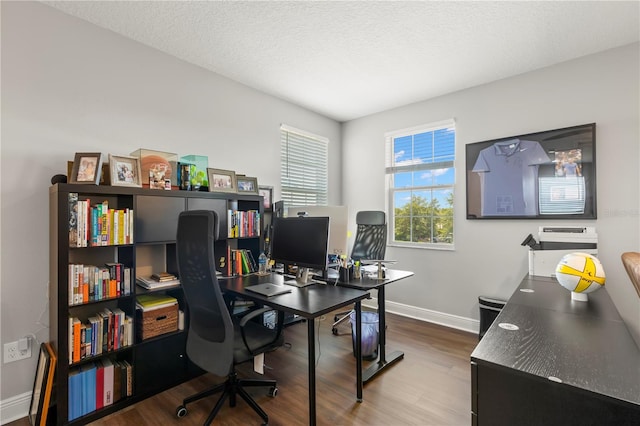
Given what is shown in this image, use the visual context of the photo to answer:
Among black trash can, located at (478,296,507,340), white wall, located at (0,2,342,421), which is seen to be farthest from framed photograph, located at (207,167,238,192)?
black trash can, located at (478,296,507,340)

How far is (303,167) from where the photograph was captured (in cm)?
422

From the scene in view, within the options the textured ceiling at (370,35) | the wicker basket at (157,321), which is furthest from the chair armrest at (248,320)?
the textured ceiling at (370,35)

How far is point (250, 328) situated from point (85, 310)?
50.1 inches

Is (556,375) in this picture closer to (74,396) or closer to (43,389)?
(74,396)

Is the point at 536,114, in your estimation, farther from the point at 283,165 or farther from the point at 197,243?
the point at 197,243

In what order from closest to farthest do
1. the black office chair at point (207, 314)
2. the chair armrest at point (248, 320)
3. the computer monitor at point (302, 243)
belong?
1. the black office chair at point (207, 314)
2. the chair armrest at point (248, 320)
3. the computer monitor at point (302, 243)

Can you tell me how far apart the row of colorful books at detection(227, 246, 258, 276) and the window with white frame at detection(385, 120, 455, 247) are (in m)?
2.17

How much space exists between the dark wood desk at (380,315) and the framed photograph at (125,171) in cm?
180

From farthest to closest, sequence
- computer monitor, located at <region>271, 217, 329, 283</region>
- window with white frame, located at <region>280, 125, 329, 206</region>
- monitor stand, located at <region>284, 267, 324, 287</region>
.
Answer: window with white frame, located at <region>280, 125, 329, 206</region>, monitor stand, located at <region>284, 267, 324, 287</region>, computer monitor, located at <region>271, 217, 329, 283</region>

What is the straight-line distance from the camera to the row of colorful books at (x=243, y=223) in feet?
9.09

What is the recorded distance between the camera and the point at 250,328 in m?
2.17

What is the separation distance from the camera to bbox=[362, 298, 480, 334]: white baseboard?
3.45m

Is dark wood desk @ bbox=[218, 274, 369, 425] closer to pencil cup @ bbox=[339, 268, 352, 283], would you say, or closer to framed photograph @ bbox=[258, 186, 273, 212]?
pencil cup @ bbox=[339, 268, 352, 283]

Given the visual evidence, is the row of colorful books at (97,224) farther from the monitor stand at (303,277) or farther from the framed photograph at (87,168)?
the monitor stand at (303,277)
